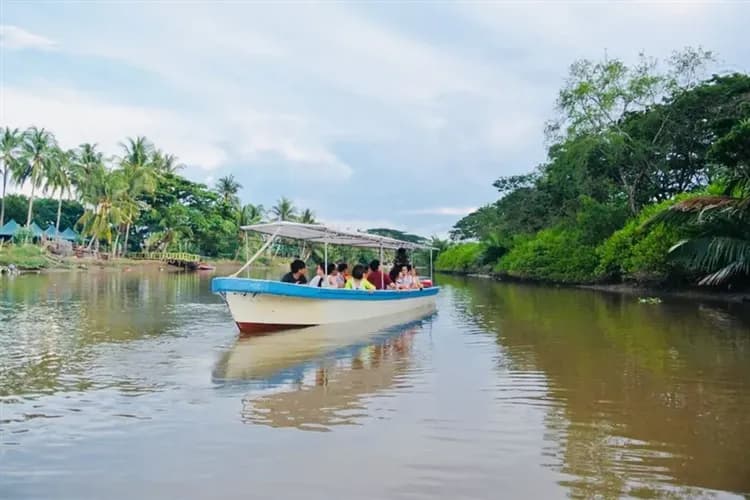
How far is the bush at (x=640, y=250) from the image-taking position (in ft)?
72.6

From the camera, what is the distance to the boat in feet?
37.1

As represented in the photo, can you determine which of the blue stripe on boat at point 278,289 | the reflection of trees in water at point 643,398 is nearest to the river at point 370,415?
the reflection of trees in water at point 643,398

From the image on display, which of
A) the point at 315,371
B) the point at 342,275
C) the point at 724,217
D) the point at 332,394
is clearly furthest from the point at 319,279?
the point at 724,217

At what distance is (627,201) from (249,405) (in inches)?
1106

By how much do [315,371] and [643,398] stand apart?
13.0 feet

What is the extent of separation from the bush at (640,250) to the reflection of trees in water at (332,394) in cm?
1385

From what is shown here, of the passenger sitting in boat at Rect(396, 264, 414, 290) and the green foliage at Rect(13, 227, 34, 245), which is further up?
the green foliage at Rect(13, 227, 34, 245)

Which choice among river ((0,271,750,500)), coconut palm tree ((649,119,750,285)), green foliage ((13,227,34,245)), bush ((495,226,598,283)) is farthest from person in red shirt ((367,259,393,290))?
green foliage ((13,227,34,245))

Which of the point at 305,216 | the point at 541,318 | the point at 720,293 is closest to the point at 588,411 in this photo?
the point at 541,318

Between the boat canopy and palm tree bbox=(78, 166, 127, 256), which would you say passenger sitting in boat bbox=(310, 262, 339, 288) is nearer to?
the boat canopy

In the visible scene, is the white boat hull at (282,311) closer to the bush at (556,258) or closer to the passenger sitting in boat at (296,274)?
the passenger sitting in boat at (296,274)

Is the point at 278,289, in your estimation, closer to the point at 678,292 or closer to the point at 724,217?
the point at 724,217

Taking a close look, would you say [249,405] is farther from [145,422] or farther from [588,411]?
[588,411]

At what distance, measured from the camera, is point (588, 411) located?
621 cm
